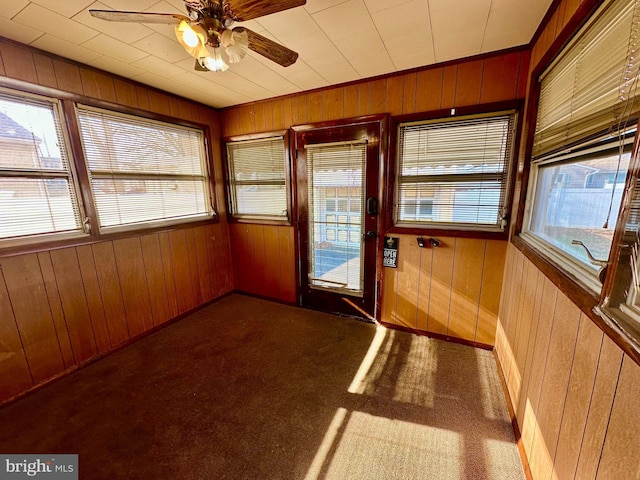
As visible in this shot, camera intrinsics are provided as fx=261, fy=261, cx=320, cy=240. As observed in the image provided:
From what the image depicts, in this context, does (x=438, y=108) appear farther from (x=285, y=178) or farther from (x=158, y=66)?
(x=158, y=66)

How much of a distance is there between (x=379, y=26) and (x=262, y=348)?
8.24 feet

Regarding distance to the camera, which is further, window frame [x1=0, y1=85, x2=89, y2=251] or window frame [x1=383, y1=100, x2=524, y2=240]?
window frame [x1=383, y1=100, x2=524, y2=240]

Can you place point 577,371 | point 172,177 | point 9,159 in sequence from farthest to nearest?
1. point 172,177
2. point 9,159
3. point 577,371

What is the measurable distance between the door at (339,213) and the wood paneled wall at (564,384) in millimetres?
1179

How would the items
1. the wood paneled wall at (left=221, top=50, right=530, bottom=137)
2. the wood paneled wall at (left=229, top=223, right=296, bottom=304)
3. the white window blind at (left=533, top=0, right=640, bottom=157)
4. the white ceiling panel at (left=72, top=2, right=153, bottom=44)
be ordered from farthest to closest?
the wood paneled wall at (left=229, top=223, right=296, bottom=304)
the wood paneled wall at (left=221, top=50, right=530, bottom=137)
the white ceiling panel at (left=72, top=2, right=153, bottom=44)
the white window blind at (left=533, top=0, right=640, bottom=157)

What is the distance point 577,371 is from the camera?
2.99ft

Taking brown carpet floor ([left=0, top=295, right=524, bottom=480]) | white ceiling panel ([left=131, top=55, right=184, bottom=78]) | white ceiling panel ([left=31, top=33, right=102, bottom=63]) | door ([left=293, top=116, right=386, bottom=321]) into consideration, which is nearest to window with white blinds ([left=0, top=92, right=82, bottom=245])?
white ceiling panel ([left=31, top=33, right=102, bottom=63])

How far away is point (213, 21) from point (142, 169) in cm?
180

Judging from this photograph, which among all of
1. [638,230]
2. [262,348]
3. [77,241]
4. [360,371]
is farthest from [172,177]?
[638,230]

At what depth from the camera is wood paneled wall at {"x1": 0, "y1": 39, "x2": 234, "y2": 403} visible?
5.68ft

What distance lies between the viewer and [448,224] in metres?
2.22

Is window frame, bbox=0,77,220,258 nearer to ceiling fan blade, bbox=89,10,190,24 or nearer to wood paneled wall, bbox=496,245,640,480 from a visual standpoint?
ceiling fan blade, bbox=89,10,190,24

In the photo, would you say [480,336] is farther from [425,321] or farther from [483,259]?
[483,259]

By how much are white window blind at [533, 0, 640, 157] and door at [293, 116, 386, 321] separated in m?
1.19
